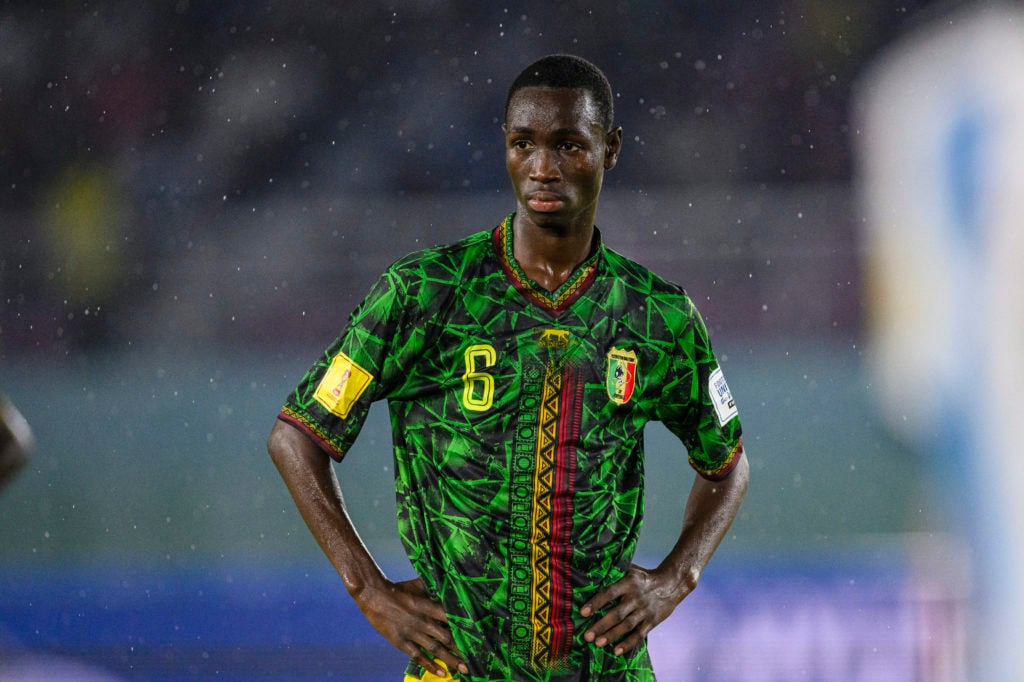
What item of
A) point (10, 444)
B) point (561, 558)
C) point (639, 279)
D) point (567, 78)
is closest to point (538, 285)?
point (639, 279)

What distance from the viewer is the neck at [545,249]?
6.59 ft

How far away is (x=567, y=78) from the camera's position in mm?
1950

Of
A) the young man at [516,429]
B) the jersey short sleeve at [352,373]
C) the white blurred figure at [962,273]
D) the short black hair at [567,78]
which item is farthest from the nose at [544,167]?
the white blurred figure at [962,273]

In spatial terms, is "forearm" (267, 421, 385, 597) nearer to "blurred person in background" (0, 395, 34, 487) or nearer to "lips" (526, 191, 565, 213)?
"blurred person in background" (0, 395, 34, 487)

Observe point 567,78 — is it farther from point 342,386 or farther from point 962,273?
point 962,273

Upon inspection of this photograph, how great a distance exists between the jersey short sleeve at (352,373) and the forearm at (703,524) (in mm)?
543

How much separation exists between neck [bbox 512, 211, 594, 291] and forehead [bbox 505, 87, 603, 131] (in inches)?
6.0

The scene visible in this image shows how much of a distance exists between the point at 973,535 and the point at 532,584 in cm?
328

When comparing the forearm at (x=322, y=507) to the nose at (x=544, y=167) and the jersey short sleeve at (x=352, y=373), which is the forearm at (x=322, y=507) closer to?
the jersey short sleeve at (x=352, y=373)

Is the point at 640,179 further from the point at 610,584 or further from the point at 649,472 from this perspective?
the point at 610,584

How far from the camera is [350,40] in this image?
23.7ft

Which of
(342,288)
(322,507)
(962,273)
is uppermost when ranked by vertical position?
(342,288)

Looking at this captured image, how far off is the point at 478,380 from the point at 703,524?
18.7 inches

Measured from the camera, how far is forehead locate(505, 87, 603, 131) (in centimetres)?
193
